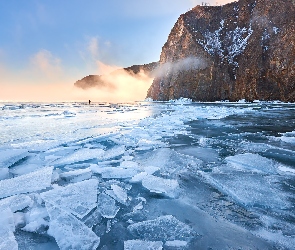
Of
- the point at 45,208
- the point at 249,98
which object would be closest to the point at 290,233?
the point at 45,208

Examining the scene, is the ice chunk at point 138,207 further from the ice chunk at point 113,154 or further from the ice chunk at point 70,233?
the ice chunk at point 113,154

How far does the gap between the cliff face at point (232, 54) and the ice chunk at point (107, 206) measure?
4169cm

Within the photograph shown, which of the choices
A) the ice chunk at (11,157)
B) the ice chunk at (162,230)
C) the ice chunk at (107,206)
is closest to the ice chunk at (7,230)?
the ice chunk at (107,206)

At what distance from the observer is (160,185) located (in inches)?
93.8

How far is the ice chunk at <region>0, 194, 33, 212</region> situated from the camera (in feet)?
6.18

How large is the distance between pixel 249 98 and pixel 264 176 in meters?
43.6

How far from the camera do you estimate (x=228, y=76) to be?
45.8 meters

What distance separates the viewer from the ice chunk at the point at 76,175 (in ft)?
8.77

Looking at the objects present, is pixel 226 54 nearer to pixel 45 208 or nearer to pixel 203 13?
pixel 203 13

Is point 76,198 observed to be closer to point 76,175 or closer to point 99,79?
point 76,175

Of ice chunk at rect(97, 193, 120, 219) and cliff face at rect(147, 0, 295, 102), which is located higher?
cliff face at rect(147, 0, 295, 102)

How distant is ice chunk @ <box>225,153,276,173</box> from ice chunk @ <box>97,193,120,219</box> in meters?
1.98

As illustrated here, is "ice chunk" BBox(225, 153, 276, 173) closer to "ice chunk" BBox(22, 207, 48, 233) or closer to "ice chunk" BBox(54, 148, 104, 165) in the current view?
"ice chunk" BBox(54, 148, 104, 165)

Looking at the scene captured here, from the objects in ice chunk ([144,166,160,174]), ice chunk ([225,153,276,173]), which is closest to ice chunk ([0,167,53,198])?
ice chunk ([144,166,160,174])
